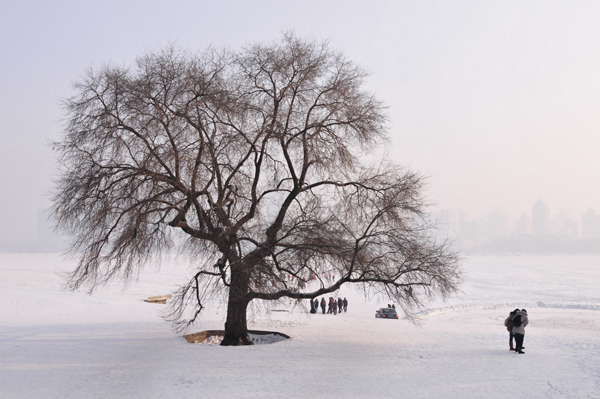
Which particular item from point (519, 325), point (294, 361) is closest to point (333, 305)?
point (519, 325)

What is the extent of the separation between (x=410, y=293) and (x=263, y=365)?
5.17 m

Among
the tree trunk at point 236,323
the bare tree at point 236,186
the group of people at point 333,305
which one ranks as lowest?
the group of people at point 333,305

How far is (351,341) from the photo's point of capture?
1891cm

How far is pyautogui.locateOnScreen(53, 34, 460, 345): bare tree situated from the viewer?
1600 centimetres

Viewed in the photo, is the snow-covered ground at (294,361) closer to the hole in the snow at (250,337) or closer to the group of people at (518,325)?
the group of people at (518,325)

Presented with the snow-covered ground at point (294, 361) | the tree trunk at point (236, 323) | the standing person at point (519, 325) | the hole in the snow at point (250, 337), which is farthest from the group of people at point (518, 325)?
the tree trunk at point (236, 323)

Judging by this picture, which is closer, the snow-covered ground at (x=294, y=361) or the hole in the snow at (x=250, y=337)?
the snow-covered ground at (x=294, y=361)

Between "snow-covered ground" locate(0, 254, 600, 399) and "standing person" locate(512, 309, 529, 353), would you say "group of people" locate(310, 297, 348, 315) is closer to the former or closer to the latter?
"snow-covered ground" locate(0, 254, 600, 399)

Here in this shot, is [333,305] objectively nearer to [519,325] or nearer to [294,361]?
[519,325]

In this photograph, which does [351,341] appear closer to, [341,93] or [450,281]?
[450,281]

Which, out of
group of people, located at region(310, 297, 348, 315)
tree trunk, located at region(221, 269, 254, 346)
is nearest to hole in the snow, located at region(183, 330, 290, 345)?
tree trunk, located at region(221, 269, 254, 346)

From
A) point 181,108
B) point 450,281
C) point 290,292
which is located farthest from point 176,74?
point 450,281

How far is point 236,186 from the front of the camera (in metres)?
18.5

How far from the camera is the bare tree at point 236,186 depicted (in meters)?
16.0
